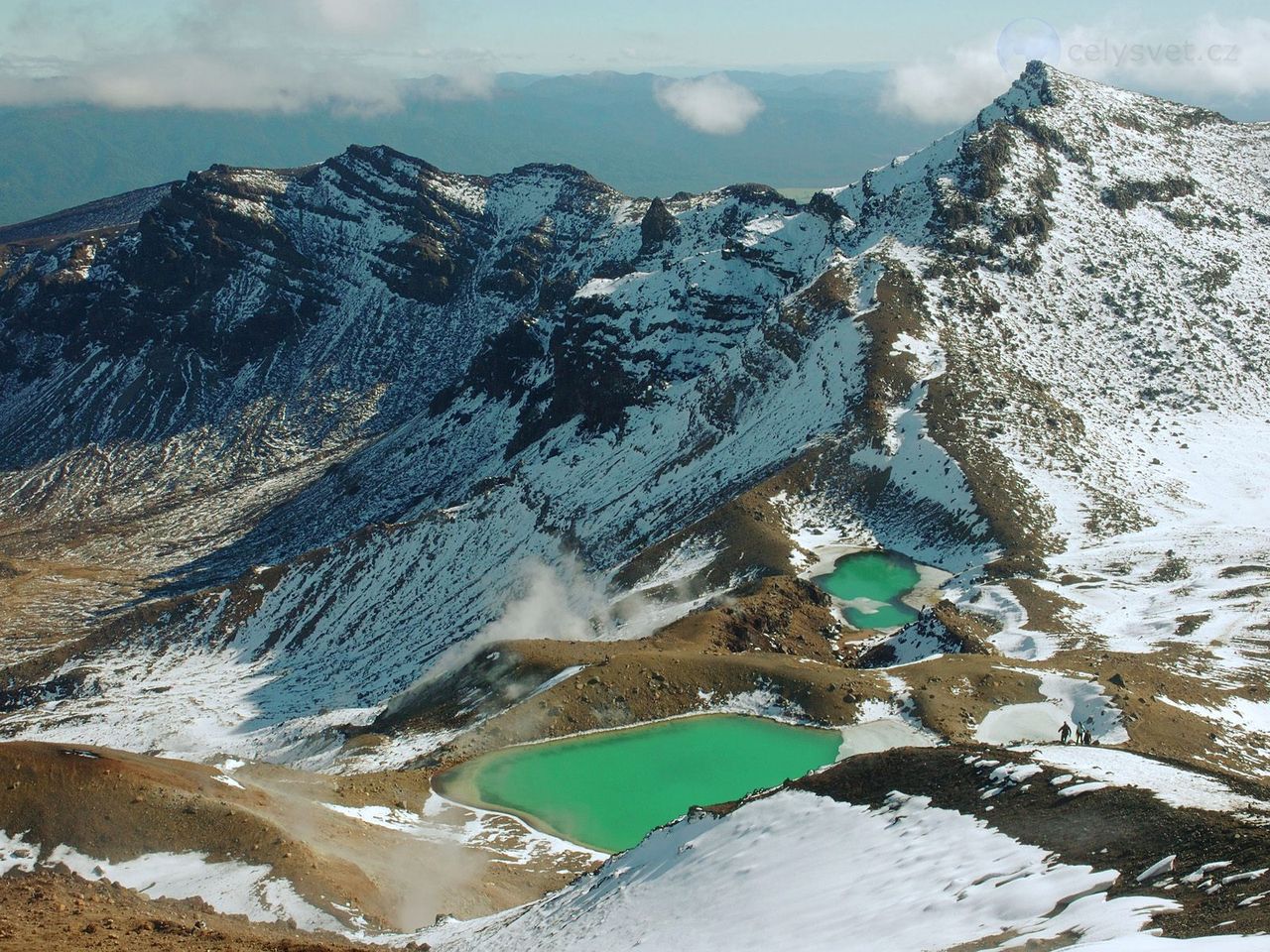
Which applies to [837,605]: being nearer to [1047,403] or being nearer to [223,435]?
[1047,403]

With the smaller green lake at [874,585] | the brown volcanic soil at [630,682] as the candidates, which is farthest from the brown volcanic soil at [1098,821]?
the smaller green lake at [874,585]

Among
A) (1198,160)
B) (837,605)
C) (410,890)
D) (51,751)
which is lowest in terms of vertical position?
(837,605)

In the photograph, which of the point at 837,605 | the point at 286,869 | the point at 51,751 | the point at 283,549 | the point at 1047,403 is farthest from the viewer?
the point at 283,549

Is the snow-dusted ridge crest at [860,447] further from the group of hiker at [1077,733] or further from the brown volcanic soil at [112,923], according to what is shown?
the brown volcanic soil at [112,923]

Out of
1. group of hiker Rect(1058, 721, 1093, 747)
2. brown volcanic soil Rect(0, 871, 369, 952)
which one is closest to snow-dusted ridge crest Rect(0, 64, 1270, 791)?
group of hiker Rect(1058, 721, 1093, 747)

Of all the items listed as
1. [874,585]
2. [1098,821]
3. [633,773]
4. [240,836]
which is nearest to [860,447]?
[874,585]

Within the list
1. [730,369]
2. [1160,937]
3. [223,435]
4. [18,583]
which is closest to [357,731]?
[1160,937]

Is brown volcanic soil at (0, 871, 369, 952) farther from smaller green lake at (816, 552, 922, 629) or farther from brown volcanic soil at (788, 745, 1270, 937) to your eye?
smaller green lake at (816, 552, 922, 629)
